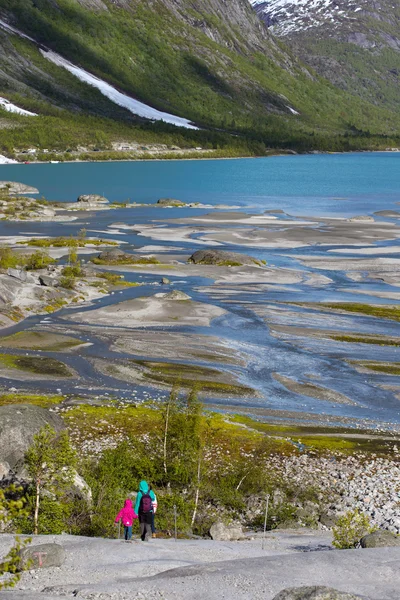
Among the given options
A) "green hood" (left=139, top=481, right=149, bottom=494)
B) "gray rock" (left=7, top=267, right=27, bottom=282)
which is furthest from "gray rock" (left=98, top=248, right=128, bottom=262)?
"green hood" (left=139, top=481, right=149, bottom=494)

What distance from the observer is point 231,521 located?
27.7 meters

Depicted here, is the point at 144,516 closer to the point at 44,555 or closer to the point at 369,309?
the point at 44,555

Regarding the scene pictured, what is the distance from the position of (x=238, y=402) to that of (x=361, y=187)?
461ft

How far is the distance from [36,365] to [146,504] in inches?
950

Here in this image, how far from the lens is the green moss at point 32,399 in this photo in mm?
38281

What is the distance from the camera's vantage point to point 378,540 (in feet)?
73.8

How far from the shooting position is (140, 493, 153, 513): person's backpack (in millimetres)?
22250

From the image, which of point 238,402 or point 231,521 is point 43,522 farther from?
point 238,402

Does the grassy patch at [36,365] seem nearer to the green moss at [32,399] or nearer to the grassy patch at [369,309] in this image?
the green moss at [32,399]

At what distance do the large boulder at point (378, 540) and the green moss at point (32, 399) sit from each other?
19.2 metres

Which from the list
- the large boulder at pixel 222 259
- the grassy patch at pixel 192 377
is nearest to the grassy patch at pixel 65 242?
the large boulder at pixel 222 259

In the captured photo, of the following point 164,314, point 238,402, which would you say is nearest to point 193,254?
point 164,314

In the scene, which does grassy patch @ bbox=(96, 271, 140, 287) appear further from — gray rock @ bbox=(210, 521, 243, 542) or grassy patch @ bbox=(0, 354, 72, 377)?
gray rock @ bbox=(210, 521, 243, 542)

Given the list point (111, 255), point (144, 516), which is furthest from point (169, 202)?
point (144, 516)
